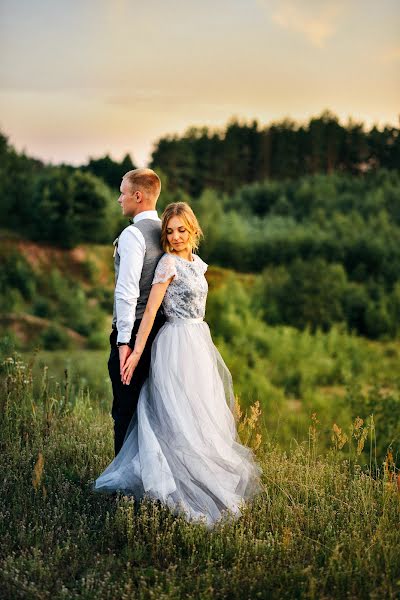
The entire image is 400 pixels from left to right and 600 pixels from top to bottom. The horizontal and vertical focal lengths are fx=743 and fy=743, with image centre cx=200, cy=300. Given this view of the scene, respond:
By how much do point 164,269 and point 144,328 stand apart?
33 cm

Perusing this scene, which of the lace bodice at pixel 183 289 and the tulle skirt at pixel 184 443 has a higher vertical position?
the lace bodice at pixel 183 289

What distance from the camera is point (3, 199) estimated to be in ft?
81.9

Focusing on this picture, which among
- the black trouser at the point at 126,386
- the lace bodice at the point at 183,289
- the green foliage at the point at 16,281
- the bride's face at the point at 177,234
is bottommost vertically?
the green foliage at the point at 16,281

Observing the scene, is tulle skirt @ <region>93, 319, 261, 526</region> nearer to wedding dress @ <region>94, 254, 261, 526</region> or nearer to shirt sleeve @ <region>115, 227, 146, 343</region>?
wedding dress @ <region>94, 254, 261, 526</region>

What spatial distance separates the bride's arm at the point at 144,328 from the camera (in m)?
3.95

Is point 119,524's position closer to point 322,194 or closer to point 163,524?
point 163,524

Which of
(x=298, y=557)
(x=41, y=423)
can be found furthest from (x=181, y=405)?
(x=41, y=423)

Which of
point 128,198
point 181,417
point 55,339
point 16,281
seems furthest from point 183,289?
point 16,281

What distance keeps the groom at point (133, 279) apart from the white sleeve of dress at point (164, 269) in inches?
3.0

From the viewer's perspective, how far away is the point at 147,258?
159 inches

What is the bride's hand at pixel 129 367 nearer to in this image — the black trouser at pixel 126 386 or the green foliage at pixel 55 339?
the black trouser at pixel 126 386

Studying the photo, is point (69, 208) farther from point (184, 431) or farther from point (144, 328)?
point (184, 431)

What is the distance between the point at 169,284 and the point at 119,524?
128cm

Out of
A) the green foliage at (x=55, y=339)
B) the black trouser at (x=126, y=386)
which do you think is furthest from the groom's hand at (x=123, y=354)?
the green foliage at (x=55, y=339)
